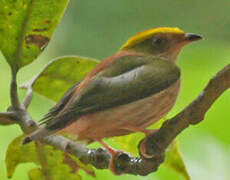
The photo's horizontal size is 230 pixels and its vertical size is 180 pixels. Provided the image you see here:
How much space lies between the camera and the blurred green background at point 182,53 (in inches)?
40.2

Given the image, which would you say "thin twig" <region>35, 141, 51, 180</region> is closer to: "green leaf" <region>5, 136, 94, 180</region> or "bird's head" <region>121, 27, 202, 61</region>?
"green leaf" <region>5, 136, 94, 180</region>

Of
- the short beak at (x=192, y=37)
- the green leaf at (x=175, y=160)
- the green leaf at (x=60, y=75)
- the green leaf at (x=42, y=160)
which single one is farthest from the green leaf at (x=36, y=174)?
the short beak at (x=192, y=37)

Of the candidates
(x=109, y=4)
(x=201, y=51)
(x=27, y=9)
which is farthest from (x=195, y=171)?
(x=109, y=4)

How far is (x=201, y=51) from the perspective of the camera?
1174 mm

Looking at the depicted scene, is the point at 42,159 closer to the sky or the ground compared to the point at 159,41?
closer to the ground

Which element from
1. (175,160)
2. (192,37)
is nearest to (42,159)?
(175,160)

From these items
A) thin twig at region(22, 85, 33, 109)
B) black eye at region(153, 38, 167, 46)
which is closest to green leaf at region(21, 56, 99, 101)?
thin twig at region(22, 85, 33, 109)

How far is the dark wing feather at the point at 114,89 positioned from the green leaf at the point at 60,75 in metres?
0.23

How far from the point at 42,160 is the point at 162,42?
1.05 ft

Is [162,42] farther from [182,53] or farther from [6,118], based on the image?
[182,53]

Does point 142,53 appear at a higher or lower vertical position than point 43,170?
higher

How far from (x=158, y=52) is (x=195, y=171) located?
357 mm

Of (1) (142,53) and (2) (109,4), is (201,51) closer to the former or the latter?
(1) (142,53)

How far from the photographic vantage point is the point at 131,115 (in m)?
0.63
